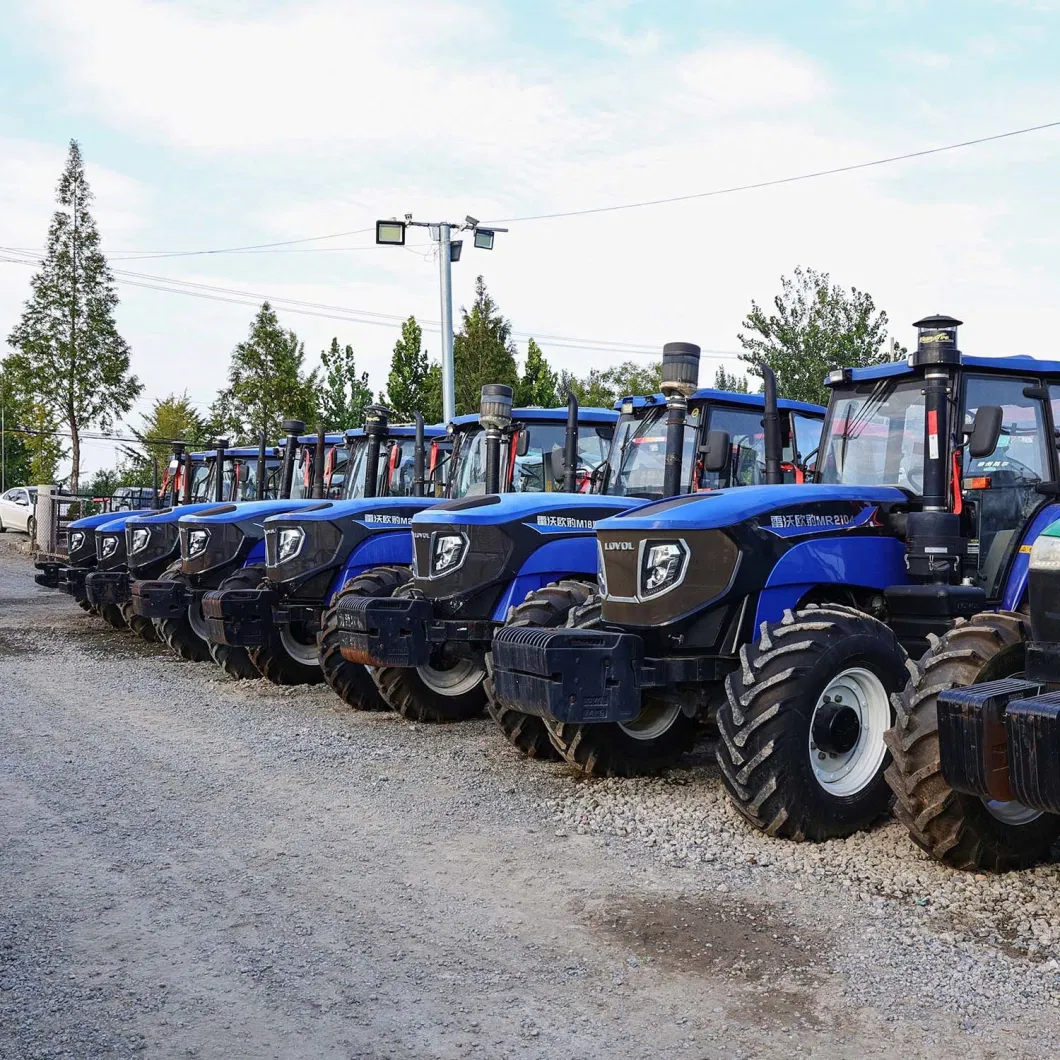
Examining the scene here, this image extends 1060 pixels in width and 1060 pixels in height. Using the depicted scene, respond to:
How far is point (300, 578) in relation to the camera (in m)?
10.3

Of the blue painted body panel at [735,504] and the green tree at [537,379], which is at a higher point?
the green tree at [537,379]

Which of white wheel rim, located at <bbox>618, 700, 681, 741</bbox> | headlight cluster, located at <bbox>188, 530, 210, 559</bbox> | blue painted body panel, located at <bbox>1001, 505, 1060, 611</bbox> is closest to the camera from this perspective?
blue painted body panel, located at <bbox>1001, 505, 1060, 611</bbox>

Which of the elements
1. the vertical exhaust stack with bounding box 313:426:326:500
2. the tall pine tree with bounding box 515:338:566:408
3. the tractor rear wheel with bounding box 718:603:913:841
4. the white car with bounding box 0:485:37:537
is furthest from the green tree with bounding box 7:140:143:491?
the tractor rear wheel with bounding box 718:603:913:841

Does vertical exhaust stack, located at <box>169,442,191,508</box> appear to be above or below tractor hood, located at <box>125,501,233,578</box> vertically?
above

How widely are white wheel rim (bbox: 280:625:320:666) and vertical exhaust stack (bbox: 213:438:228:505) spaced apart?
25.5 feet

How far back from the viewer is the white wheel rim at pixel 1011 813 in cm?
500

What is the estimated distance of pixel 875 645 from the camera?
18.8 ft

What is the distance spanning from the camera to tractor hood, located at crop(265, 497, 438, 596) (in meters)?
10.3

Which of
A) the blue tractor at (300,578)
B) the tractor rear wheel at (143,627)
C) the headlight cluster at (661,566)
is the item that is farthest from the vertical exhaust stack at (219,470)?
the headlight cluster at (661,566)

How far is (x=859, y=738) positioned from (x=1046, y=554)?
159 centimetres

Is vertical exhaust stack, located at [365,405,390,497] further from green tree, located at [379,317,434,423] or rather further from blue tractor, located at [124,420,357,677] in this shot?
green tree, located at [379,317,434,423]

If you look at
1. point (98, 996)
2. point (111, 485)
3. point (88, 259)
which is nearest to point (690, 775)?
point (98, 996)

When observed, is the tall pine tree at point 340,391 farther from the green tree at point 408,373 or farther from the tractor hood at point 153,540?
the tractor hood at point 153,540

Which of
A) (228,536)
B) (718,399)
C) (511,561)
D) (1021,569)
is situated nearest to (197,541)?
(228,536)
